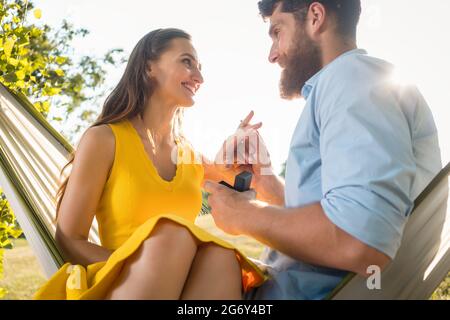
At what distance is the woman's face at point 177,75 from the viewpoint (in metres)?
2.14

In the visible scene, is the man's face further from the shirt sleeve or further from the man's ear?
the shirt sleeve

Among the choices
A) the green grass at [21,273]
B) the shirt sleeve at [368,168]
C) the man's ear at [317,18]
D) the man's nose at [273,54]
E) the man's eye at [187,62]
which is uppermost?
the man's ear at [317,18]

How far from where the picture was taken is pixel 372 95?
1.23 m

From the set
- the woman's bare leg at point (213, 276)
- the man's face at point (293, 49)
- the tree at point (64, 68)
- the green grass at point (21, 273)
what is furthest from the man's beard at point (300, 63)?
the green grass at point (21, 273)

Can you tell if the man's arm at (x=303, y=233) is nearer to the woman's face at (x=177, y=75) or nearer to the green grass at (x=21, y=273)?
the woman's face at (x=177, y=75)

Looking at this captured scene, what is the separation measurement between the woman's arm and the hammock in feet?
0.14

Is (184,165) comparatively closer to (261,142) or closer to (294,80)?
(261,142)

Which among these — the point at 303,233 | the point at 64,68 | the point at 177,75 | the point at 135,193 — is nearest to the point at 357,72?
the point at 303,233

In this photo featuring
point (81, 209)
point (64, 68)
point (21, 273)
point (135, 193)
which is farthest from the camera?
point (21, 273)

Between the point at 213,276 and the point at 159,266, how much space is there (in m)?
0.15

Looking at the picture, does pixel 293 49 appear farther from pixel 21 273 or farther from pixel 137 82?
pixel 21 273

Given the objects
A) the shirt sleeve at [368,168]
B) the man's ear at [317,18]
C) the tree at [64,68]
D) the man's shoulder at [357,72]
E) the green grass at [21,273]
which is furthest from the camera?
the green grass at [21,273]

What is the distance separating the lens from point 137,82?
2.14 metres

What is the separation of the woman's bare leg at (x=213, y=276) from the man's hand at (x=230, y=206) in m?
0.06
